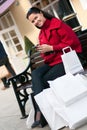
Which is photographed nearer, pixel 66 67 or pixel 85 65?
pixel 66 67

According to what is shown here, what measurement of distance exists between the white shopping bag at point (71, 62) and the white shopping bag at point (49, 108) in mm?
Answer: 461

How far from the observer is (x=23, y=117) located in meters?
6.40

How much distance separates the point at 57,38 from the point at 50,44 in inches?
5.4

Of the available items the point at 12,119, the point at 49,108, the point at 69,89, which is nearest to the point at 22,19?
the point at 12,119

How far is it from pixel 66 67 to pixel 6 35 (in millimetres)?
14632

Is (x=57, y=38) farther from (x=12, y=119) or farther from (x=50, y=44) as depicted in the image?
(x=12, y=119)

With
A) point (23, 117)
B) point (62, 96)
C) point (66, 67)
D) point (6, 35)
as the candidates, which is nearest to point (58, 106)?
point (62, 96)

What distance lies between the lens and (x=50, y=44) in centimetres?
543

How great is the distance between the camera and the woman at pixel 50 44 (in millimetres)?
5293

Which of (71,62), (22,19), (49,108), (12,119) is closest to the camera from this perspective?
(49,108)

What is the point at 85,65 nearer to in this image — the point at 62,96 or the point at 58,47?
the point at 58,47

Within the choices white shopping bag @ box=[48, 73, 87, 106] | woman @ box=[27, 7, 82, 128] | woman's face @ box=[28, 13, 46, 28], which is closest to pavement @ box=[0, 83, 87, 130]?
white shopping bag @ box=[48, 73, 87, 106]

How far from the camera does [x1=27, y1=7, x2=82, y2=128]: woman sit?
529cm

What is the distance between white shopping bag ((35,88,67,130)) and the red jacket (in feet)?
2.21
